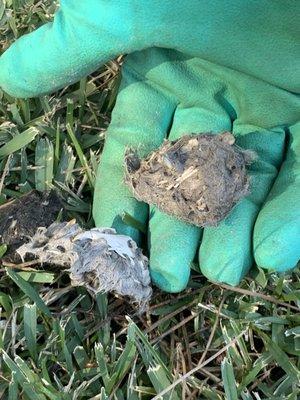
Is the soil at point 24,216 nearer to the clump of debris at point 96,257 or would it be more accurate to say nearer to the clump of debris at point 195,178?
the clump of debris at point 96,257

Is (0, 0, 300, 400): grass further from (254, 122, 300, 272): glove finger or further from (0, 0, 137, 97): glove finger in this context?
(0, 0, 137, 97): glove finger

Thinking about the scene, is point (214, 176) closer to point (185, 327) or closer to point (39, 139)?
point (185, 327)

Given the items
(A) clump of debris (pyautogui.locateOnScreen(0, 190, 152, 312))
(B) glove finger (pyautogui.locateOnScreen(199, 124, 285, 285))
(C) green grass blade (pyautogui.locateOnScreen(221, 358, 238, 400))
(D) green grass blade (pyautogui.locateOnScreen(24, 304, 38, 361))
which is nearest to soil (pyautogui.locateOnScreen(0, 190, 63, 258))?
(A) clump of debris (pyautogui.locateOnScreen(0, 190, 152, 312))

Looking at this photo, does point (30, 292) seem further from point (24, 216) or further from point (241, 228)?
point (241, 228)

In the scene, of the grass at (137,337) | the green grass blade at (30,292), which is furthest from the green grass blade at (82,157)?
the green grass blade at (30,292)

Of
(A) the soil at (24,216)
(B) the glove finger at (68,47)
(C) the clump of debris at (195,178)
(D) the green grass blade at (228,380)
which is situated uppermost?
(B) the glove finger at (68,47)

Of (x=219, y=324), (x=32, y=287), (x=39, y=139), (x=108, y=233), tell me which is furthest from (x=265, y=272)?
(x=39, y=139)

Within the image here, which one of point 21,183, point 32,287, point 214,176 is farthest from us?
point 21,183
